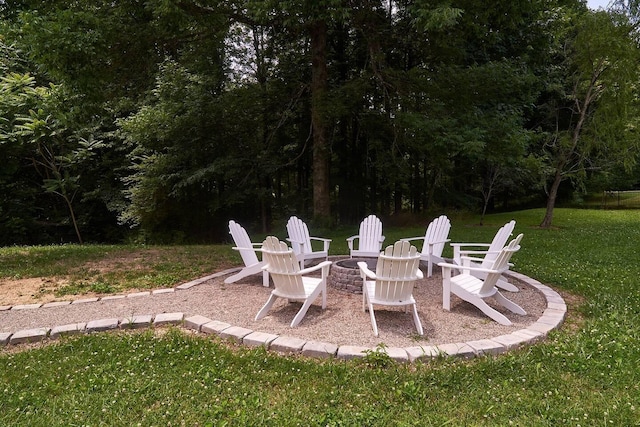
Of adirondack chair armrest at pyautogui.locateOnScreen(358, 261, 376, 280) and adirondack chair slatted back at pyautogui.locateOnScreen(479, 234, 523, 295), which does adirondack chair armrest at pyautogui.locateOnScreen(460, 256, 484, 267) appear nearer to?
adirondack chair slatted back at pyautogui.locateOnScreen(479, 234, 523, 295)

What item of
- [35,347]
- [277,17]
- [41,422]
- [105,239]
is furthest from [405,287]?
[105,239]

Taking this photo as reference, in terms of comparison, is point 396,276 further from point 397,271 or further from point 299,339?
point 299,339

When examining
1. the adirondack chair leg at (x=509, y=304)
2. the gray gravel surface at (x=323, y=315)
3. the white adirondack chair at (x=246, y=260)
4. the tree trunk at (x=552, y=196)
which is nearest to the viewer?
the gray gravel surface at (x=323, y=315)

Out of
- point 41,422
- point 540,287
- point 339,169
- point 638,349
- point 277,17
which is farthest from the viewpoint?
point 339,169

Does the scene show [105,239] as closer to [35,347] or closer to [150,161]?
[150,161]

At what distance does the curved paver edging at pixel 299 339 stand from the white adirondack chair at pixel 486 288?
0.33 m

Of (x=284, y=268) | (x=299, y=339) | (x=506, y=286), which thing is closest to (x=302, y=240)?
(x=284, y=268)

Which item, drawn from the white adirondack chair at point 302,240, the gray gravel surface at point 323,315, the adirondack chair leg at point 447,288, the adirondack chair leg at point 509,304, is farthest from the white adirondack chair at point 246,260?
the adirondack chair leg at point 509,304

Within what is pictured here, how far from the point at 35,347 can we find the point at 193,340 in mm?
1392

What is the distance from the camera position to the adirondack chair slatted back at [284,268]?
384 cm

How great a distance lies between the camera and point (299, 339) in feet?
10.7

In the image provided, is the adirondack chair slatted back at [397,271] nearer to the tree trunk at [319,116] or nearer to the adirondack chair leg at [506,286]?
the adirondack chair leg at [506,286]

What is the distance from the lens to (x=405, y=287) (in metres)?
3.68

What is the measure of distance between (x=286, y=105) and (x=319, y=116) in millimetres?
2779
